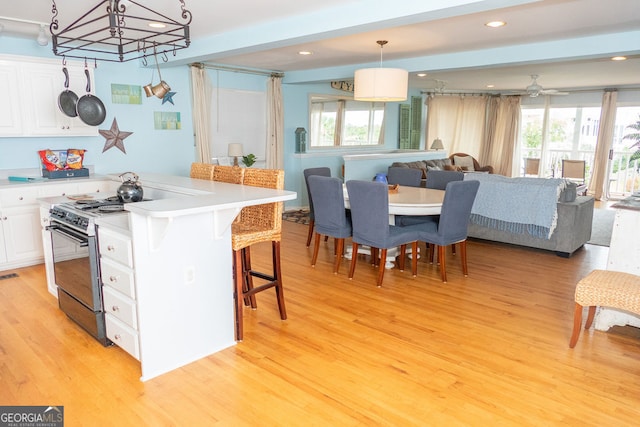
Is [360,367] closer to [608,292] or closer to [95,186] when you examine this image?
[608,292]

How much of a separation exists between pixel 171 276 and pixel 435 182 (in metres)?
3.68

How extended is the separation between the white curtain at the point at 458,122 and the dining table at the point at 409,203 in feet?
19.2

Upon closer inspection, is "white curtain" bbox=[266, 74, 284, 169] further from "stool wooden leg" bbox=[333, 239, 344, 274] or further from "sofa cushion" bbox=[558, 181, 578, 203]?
"sofa cushion" bbox=[558, 181, 578, 203]

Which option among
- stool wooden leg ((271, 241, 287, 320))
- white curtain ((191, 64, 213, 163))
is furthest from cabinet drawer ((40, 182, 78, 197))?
stool wooden leg ((271, 241, 287, 320))

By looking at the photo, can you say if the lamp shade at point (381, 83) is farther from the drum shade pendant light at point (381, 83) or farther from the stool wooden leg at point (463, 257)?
the stool wooden leg at point (463, 257)

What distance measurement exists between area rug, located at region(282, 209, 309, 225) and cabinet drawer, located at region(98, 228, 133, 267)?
4121 millimetres

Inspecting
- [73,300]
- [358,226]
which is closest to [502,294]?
[358,226]

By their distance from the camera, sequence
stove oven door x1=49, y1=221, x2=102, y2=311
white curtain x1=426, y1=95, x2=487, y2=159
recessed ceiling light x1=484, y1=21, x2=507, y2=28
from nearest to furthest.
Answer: stove oven door x1=49, y1=221, x2=102, y2=311 → recessed ceiling light x1=484, y1=21, x2=507, y2=28 → white curtain x1=426, y1=95, x2=487, y2=159

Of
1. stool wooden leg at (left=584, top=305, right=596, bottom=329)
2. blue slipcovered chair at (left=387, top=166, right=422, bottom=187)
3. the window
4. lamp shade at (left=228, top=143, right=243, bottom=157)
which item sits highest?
the window

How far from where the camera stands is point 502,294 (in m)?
3.88

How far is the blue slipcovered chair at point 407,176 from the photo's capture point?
5.66 meters

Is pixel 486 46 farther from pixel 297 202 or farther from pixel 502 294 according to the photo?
pixel 297 202

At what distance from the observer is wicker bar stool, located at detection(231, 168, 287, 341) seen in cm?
289

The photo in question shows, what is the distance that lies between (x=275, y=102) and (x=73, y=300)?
4670 mm
